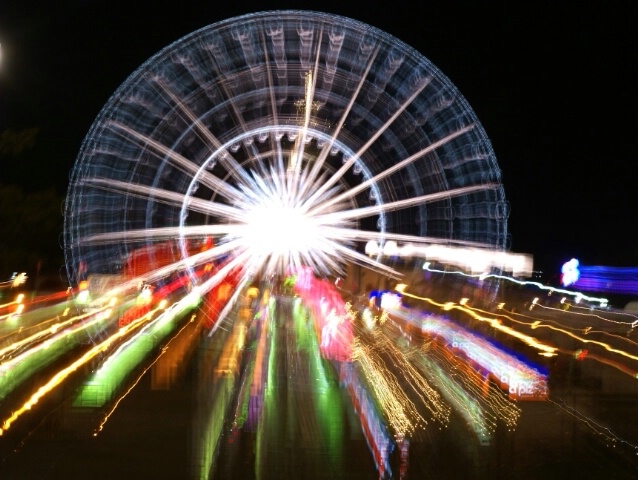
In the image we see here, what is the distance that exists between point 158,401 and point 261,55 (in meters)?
9.60

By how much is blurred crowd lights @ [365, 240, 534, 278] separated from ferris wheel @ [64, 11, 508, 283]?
0.19m

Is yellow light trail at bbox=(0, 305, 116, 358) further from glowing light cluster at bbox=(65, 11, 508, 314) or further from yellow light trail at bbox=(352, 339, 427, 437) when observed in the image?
yellow light trail at bbox=(352, 339, 427, 437)

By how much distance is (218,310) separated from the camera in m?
19.4

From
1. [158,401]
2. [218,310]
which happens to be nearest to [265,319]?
[218,310]

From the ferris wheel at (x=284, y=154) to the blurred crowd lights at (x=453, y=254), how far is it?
190mm

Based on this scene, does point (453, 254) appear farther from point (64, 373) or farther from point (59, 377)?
point (59, 377)

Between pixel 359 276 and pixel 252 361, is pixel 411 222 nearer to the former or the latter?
pixel 359 276

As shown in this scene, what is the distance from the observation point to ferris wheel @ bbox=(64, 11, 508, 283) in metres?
16.6

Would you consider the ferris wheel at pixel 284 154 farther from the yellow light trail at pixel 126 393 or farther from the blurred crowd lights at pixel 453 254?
the yellow light trail at pixel 126 393

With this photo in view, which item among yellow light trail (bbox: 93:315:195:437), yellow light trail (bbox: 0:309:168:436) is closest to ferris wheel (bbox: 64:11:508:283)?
yellow light trail (bbox: 0:309:168:436)

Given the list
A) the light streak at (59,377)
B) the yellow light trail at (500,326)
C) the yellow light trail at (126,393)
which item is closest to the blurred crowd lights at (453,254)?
the yellow light trail at (500,326)

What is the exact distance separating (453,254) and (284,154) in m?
4.40

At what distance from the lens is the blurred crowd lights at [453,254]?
1839 centimetres

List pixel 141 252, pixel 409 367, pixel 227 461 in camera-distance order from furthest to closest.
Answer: pixel 141 252 → pixel 409 367 → pixel 227 461
